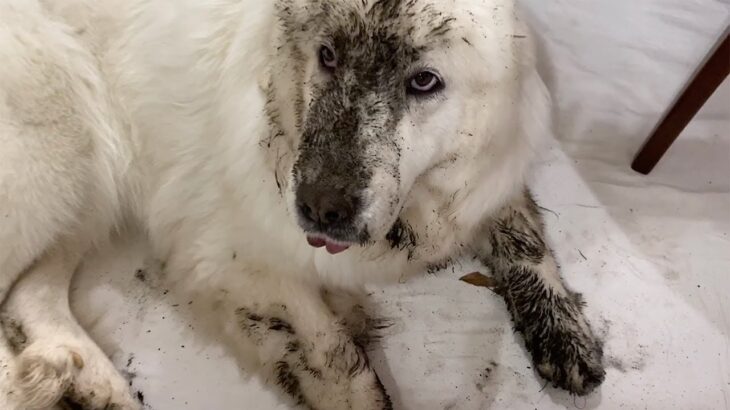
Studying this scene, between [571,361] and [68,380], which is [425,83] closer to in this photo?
[571,361]

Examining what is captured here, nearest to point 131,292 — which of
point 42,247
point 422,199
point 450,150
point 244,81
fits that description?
point 42,247

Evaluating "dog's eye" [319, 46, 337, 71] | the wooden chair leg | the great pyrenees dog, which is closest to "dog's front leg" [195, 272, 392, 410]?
the great pyrenees dog

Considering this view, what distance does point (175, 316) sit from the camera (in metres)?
1.56

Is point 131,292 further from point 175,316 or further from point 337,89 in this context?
point 337,89

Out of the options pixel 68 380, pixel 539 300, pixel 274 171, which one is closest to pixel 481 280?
pixel 539 300

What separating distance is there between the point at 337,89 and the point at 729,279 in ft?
3.60

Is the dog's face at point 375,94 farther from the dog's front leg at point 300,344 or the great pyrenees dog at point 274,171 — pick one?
the dog's front leg at point 300,344

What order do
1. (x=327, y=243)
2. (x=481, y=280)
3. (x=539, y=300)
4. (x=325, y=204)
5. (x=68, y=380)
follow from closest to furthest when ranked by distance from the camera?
(x=325, y=204) → (x=327, y=243) → (x=68, y=380) → (x=539, y=300) → (x=481, y=280)

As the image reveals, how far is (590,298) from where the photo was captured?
1.59m

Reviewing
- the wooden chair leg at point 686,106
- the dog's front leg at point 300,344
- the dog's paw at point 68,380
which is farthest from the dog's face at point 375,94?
the wooden chair leg at point 686,106

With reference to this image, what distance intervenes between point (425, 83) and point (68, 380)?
89cm

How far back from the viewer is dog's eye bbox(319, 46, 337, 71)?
109cm

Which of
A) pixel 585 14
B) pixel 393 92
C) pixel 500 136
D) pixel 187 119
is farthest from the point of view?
pixel 585 14

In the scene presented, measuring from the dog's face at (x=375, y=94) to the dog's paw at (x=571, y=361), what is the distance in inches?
21.2
